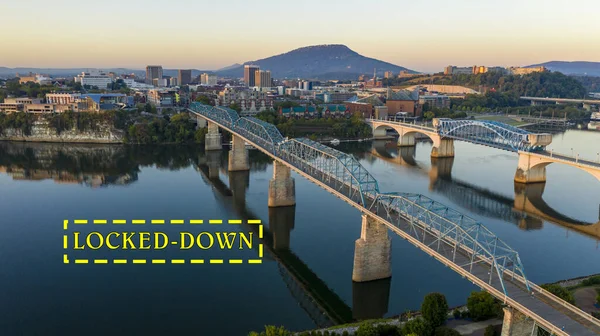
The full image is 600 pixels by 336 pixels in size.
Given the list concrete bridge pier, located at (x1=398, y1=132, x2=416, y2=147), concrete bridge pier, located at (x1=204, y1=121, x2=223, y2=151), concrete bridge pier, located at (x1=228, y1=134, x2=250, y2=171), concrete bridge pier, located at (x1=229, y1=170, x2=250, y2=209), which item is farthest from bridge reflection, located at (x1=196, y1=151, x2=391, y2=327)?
concrete bridge pier, located at (x1=398, y1=132, x2=416, y2=147)

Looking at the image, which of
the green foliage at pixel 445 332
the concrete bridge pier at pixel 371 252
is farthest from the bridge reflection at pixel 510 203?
the green foliage at pixel 445 332

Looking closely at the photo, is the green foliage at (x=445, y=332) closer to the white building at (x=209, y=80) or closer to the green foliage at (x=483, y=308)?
the green foliage at (x=483, y=308)

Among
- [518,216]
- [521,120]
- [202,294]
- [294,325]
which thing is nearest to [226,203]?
[202,294]

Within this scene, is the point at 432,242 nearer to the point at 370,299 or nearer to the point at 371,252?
the point at 371,252

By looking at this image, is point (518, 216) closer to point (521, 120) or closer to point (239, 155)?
point (239, 155)

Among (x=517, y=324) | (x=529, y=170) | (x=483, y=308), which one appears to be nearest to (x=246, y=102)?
(x=529, y=170)

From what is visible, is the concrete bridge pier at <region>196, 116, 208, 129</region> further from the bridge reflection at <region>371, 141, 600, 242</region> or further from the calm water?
the bridge reflection at <region>371, 141, 600, 242</region>
